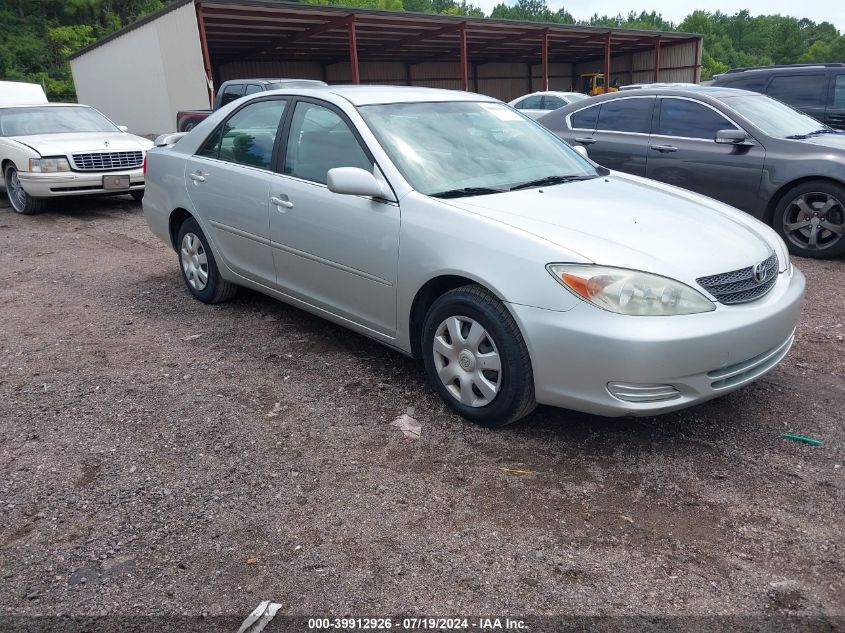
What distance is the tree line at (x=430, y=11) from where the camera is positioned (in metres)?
44.3

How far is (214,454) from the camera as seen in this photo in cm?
329

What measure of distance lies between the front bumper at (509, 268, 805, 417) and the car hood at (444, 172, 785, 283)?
0.24m

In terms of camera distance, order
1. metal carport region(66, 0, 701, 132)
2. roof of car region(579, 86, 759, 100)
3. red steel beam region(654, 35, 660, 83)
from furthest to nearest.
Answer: red steel beam region(654, 35, 660, 83), metal carport region(66, 0, 701, 132), roof of car region(579, 86, 759, 100)

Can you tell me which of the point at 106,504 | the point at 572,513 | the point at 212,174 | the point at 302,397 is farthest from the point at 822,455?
the point at 212,174

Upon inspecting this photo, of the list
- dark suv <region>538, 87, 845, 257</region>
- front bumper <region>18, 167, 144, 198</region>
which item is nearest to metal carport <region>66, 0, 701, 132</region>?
front bumper <region>18, 167, 144, 198</region>

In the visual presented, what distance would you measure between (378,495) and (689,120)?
18.7ft

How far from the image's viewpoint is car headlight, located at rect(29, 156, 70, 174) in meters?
9.28

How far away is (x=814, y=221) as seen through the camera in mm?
6328

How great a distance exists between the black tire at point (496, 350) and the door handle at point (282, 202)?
1.27 m

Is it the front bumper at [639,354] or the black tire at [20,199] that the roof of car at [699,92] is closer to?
the front bumper at [639,354]

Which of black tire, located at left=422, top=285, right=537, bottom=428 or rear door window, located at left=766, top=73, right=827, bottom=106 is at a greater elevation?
rear door window, located at left=766, top=73, right=827, bottom=106

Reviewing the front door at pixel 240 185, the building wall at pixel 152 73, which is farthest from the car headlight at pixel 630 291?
the building wall at pixel 152 73

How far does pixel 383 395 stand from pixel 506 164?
4.85 feet

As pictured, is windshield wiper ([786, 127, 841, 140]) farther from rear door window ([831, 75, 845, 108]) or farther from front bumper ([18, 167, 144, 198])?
front bumper ([18, 167, 144, 198])
